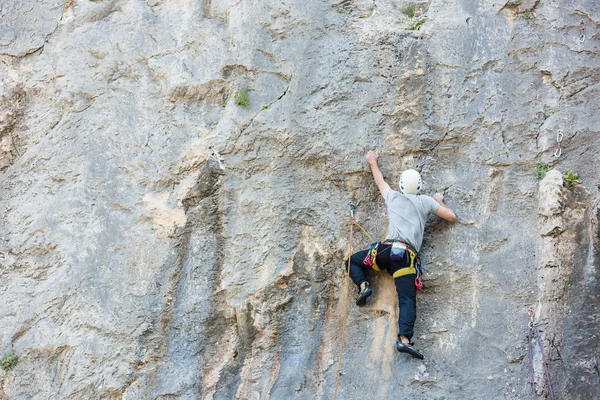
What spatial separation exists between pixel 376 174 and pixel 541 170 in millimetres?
1453

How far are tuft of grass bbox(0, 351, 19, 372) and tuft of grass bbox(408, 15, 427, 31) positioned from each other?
4846mm

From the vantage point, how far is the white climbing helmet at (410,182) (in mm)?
6117

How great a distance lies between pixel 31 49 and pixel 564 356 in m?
5.92

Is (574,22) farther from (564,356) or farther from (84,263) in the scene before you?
(84,263)

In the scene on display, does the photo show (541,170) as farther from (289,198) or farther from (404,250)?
(289,198)

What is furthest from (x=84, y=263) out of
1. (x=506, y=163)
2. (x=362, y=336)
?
(x=506, y=163)

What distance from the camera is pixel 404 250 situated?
232 inches

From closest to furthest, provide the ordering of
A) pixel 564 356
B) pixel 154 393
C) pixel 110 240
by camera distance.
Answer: pixel 564 356
pixel 154 393
pixel 110 240

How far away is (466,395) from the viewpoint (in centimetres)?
570

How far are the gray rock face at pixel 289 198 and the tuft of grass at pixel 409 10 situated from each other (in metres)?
0.04

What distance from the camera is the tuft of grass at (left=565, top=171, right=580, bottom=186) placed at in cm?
609

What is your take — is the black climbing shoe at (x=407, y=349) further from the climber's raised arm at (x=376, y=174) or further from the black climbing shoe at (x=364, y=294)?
the climber's raised arm at (x=376, y=174)

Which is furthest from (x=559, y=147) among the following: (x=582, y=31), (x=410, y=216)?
(x=410, y=216)

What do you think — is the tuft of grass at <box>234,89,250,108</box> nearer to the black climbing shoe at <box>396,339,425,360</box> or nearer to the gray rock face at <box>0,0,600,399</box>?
the gray rock face at <box>0,0,600,399</box>
